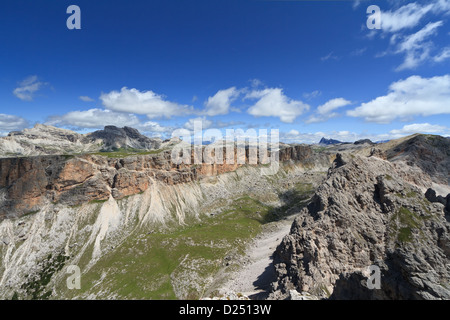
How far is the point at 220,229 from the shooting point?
12150 centimetres

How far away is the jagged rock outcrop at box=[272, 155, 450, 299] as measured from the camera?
122 ft

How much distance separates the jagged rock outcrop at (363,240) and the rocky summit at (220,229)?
233 millimetres

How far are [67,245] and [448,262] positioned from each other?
13565 centimetres

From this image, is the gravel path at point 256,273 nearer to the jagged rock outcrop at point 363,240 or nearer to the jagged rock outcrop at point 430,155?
the jagged rock outcrop at point 363,240

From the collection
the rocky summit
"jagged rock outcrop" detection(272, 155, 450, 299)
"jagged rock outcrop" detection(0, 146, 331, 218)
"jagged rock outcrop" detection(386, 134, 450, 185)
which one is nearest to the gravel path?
the rocky summit

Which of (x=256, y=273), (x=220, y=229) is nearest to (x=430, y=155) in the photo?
(x=256, y=273)

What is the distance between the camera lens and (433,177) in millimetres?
110625

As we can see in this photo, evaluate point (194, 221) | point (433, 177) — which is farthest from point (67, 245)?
point (433, 177)

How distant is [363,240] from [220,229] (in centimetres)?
8189

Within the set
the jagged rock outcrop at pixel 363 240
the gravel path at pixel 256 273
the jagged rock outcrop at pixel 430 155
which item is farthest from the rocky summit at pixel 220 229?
the jagged rock outcrop at pixel 430 155

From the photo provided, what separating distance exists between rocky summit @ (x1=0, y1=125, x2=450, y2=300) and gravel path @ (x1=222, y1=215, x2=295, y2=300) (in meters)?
0.56
